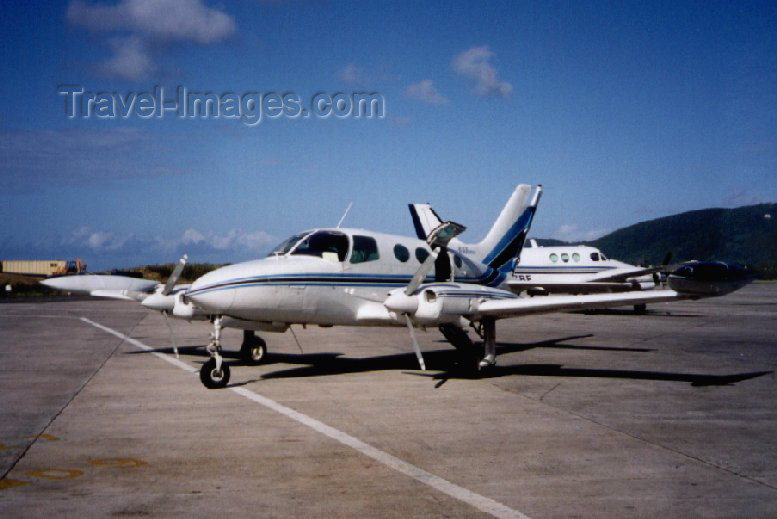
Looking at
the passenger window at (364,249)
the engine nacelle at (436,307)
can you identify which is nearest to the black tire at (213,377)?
the passenger window at (364,249)

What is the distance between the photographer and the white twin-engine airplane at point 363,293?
1139cm

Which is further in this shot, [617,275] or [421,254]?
[617,275]

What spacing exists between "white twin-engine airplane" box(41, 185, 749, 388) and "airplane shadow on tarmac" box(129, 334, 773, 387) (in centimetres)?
79

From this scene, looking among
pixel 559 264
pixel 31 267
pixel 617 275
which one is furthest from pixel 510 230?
pixel 31 267

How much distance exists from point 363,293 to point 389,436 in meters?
5.07

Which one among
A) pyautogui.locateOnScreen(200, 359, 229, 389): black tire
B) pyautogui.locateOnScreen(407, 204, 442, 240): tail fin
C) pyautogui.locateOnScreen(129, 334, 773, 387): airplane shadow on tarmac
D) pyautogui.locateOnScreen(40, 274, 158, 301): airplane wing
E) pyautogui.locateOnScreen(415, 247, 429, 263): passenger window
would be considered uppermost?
pyautogui.locateOnScreen(407, 204, 442, 240): tail fin

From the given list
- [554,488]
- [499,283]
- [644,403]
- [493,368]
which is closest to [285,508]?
[554,488]

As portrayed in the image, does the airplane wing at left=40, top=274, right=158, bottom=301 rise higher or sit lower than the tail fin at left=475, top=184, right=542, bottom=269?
lower

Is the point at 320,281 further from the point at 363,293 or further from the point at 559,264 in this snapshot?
the point at 559,264

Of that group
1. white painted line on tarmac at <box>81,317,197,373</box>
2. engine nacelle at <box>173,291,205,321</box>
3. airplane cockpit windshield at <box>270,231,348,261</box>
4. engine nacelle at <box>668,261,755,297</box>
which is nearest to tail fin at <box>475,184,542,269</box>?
airplane cockpit windshield at <box>270,231,348,261</box>

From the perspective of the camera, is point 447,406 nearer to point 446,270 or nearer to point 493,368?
point 493,368

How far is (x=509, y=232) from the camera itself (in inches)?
688

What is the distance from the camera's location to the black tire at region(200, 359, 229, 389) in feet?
37.8

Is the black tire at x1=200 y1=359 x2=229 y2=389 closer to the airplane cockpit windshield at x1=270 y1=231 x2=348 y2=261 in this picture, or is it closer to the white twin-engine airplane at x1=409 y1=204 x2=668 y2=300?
the airplane cockpit windshield at x1=270 y1=231 x2=348 y2=261
